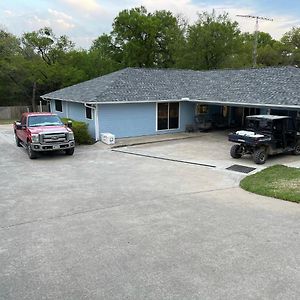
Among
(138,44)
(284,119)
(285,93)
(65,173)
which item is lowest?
(65,173)

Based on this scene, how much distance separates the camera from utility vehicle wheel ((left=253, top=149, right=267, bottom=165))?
41.9 ft

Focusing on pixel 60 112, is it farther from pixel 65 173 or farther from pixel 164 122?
pixel 65 173

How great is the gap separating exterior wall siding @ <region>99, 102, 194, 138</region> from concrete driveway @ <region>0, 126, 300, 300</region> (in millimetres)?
7831

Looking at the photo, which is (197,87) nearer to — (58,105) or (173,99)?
(173,99)

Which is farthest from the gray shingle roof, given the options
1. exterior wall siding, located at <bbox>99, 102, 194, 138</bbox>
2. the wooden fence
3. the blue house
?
the wooden fence

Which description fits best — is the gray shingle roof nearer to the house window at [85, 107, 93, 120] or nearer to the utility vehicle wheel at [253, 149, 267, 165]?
the house window at [85, 107, 93, 120]

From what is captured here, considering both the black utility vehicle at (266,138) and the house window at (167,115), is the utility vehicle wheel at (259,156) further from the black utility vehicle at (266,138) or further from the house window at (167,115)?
the house window at (167,115)

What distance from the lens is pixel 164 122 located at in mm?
20891

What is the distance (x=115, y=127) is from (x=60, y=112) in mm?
7182

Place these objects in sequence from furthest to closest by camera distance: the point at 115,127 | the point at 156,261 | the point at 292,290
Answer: the point at 115,127 < the point at 156,261 < the point at 292,290

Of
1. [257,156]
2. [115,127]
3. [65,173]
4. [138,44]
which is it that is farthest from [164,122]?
[138,44]

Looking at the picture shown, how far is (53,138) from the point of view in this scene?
13852 millimetres

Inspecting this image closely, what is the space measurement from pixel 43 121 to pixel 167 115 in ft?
27.4

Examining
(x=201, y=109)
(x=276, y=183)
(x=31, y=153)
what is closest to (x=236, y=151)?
(x=276, y=183)
